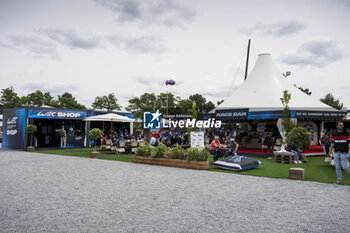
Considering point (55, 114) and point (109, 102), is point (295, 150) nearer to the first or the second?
point (55, 114)

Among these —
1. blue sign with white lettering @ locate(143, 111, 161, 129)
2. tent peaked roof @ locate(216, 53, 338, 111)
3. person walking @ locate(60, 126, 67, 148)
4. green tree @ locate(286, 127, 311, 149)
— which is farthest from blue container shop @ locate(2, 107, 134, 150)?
green tree @ locate(286, 127, 311, 149)

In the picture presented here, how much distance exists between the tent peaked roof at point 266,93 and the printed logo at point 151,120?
6.04 metres

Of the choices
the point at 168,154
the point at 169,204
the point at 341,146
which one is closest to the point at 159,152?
the point at 168,154

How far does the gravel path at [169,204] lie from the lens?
3.79 metres

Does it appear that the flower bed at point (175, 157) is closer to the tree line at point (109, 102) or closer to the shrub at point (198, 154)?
the shrub at point (198, 154)

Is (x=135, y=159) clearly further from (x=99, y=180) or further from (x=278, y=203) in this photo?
(x=278, y=203)

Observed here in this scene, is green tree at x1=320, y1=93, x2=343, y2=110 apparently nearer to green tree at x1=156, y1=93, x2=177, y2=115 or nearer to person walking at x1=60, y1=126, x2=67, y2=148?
green tree at x1=156, y1=93, x2=177, y2=115

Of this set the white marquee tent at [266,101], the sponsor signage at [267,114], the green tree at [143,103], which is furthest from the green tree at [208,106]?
the sponsor signage at [267,114]

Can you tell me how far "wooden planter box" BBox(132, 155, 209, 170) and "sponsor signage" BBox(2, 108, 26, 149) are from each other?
36.4 feet

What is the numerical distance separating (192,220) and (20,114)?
724 inches

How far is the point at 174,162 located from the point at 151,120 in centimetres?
1282

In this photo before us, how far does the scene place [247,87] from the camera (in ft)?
65.3

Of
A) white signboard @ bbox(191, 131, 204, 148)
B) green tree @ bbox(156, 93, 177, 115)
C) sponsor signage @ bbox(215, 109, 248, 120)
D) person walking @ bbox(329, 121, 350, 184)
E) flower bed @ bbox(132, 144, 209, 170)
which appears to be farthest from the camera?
green tree @ bbox(156, 93, 177, 115)

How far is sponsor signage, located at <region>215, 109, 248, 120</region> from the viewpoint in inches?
639
